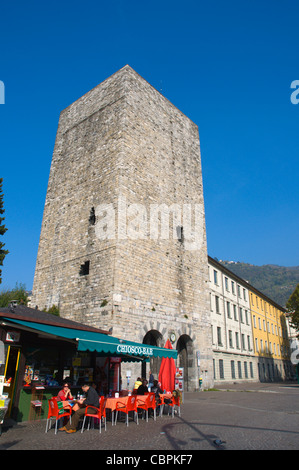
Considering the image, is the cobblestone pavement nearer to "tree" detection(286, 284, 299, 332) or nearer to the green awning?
the green awning

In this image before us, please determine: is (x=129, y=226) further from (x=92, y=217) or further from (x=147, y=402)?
(x=147, y=402)

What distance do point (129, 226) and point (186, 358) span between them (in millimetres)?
8649

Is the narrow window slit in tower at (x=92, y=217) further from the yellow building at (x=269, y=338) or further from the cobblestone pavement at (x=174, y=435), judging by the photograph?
the yellow building at (x=269, y=338)

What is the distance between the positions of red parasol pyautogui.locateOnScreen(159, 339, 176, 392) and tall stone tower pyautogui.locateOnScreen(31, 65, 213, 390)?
317cm

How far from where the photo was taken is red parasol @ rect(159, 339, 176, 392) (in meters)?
11.8

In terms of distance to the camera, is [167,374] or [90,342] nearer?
[90,342]

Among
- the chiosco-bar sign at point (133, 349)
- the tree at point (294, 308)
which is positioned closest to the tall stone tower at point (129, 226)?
the chiosco-bar sign at point (133, 349)

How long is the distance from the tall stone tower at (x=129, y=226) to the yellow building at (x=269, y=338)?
23.0m

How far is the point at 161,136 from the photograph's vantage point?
850 inches

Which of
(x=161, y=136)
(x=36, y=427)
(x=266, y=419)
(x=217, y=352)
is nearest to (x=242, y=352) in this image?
(x=217, y=352)

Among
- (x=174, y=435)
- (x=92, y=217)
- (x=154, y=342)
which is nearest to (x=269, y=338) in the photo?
(x=154, y=342)

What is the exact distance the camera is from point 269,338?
150ft

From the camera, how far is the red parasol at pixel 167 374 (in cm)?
1179

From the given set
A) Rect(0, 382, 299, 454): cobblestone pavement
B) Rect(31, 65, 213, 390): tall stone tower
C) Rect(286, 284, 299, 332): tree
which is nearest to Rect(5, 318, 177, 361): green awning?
Rect(0, 382, 299, 454): cobblestone pavement
